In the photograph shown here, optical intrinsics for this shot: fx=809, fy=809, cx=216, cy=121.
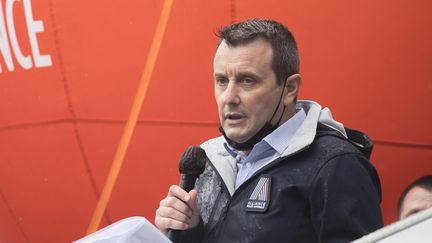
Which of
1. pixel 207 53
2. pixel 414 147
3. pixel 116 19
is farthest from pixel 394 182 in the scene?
pixel 116 19

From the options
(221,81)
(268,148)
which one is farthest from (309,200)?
(221,81)

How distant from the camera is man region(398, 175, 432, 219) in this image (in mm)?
3053

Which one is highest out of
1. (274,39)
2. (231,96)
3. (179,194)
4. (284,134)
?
(274,39)

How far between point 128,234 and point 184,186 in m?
0.61

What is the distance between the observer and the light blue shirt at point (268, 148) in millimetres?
2246

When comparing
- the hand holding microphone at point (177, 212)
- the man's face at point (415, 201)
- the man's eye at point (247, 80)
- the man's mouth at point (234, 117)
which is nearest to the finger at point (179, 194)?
the hand holding microphone at point (177, 212)

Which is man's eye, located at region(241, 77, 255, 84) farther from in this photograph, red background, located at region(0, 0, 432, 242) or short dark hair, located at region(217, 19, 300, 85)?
red background, located at region(0, 0, 432, 242)

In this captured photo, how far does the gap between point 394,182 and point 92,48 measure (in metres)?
1.60

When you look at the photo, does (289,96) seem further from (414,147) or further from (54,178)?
(54,178)

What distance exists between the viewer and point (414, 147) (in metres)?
3.13

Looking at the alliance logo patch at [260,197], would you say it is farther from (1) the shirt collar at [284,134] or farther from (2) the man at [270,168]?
(1) the shirt collar at [284,134]

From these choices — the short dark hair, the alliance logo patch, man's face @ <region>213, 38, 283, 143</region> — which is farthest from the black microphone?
the short dark hair

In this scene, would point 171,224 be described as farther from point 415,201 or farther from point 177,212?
point 415,201

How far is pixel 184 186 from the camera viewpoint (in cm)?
230
